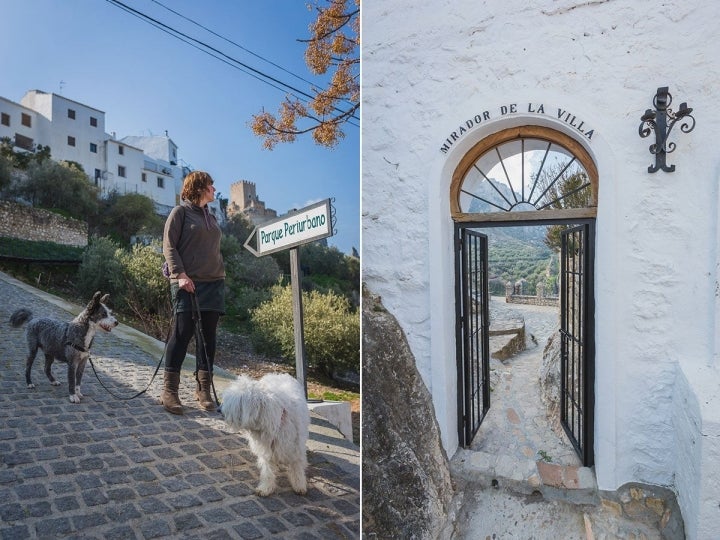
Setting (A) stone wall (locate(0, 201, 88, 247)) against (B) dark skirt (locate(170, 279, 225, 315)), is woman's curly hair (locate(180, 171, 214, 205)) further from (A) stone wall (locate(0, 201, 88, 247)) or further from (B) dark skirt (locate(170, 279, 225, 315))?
(A) stone wall (locate(0, 201, 88, 247))

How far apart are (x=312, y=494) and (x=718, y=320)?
1.91m

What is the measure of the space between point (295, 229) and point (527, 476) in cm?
185

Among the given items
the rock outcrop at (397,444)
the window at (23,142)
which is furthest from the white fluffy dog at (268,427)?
the window at (23,142)

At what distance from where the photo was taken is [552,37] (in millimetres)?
2248

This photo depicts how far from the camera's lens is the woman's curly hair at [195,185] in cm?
294

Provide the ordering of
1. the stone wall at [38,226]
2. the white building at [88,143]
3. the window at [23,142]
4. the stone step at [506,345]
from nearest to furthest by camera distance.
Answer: the white building at [88,143] → the window at [23,142] → the stone step at [506,345] → the stone wall at [38,226]

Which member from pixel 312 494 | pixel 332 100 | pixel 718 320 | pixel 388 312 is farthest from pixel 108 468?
pixel 718 320

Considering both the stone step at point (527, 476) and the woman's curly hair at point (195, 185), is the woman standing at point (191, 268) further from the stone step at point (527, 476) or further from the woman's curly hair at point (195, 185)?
the stone step at point (527, 476)

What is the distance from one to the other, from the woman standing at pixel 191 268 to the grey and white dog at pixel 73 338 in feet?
2.37

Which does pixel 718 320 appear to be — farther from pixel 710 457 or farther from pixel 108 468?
pixel 108 468

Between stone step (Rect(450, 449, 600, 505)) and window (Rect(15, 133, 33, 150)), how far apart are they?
4.78 m

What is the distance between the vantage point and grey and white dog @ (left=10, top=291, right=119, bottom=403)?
336 cm

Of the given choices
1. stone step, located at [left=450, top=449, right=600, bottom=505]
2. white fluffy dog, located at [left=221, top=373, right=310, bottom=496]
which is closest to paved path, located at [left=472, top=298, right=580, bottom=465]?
stone step, located at [left=450, top=449, right=600, bottom=505]

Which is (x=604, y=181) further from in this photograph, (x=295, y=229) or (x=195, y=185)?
(x=195, y=185)
